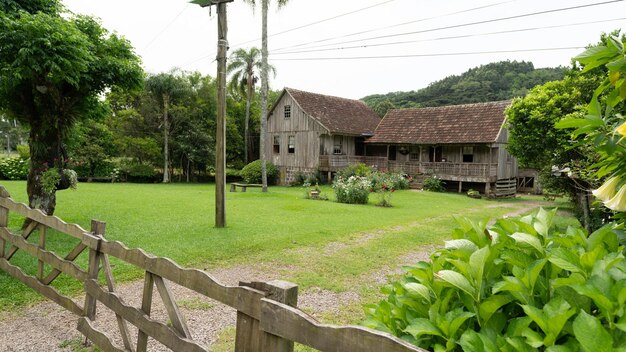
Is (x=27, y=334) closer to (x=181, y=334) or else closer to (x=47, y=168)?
(x=181, y=334)

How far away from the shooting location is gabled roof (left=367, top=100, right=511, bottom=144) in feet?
87.4

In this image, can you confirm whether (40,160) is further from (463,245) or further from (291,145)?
(291,145)

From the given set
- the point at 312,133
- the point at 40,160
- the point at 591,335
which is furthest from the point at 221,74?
the point at 312,133

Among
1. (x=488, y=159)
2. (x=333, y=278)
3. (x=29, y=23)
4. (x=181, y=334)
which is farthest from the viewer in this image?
(x=488, y=159)

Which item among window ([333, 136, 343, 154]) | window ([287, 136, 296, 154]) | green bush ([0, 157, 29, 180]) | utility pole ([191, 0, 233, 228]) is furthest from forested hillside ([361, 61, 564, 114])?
utility pole ([191, 0, 233, 228])

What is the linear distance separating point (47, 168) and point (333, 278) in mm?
7635

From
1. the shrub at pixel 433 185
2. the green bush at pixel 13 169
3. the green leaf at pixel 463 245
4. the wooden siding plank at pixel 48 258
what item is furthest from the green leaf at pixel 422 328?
the green bush at pixel 13 169

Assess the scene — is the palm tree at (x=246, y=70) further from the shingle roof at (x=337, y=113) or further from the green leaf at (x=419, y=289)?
the green leaf at (x=419, y=289)

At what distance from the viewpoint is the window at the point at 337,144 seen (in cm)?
3167

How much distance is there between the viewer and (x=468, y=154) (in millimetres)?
28359

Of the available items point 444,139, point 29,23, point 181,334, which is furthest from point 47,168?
point 444,139

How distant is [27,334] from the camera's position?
4.64 metres

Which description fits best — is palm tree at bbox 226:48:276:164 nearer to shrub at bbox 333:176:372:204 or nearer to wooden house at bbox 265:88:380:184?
wooden house at bbox 265:88:380:184

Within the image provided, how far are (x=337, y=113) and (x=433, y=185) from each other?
1113cm
